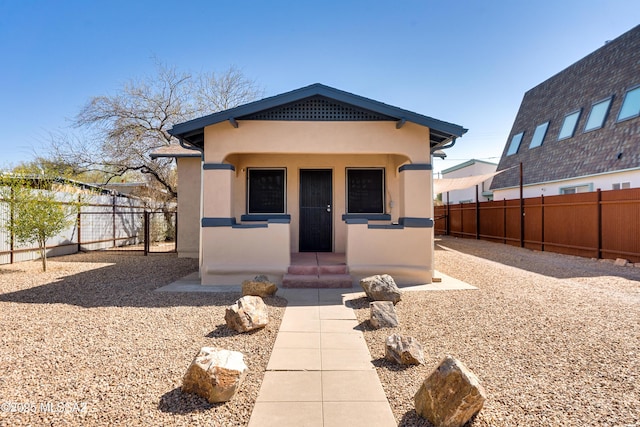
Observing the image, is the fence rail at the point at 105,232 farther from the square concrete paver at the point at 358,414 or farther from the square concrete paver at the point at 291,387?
the square concrete paver at the point at 358,414

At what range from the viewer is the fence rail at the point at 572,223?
935 centimetres

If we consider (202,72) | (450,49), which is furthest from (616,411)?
(202,72)

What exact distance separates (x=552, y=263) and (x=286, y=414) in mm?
9990

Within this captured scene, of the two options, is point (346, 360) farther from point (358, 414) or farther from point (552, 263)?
point (552, 263)

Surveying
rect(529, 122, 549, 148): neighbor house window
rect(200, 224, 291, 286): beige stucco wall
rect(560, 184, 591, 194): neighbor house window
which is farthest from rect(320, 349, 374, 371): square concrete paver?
rect(529, 122, 549, 148): neighbor house window

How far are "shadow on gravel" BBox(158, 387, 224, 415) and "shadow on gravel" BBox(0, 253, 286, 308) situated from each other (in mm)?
2796

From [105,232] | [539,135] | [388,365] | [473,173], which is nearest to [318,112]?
[388,365]

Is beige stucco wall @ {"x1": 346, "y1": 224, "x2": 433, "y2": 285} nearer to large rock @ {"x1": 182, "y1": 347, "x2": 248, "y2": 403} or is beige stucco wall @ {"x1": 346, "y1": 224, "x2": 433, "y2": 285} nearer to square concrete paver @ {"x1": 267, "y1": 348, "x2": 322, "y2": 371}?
square concrete paver @ {"x1": 267, "y1": 348, "x2": 322, "y2": 371}

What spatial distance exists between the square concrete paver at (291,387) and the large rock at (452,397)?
3.00 ft

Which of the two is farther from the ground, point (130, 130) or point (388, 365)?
point (130, 130)

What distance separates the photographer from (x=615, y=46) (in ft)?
45.3

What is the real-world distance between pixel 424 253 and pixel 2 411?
650 centimetres

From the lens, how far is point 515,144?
18156mm

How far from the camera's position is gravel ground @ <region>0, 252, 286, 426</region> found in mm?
2586
